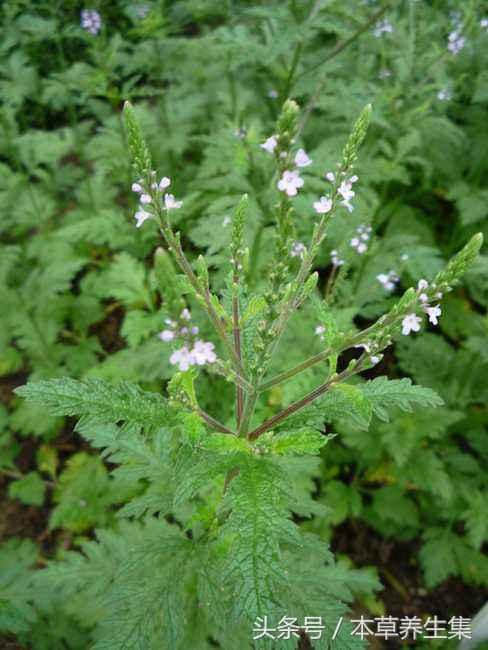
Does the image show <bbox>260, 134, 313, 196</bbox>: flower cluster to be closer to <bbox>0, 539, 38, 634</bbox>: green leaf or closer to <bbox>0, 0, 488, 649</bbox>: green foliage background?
<bbox>0, 0, 488, 649</bbox>: green foliage background

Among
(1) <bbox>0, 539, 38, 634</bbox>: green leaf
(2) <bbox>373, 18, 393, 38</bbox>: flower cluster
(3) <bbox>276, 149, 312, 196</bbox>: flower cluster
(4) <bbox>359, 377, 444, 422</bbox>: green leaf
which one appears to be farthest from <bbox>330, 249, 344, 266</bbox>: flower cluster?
(1) <bbox>0, 539, 38, 634</bbox>: green leaf

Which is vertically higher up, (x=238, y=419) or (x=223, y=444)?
(x=238, y=419)

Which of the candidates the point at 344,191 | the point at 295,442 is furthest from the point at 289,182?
the point at 295,442

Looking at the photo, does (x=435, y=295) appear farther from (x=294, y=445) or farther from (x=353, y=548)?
(x=353, y=548)

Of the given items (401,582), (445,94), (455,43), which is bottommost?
(401,582)

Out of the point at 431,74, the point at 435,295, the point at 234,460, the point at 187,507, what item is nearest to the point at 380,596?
the point at 187,507

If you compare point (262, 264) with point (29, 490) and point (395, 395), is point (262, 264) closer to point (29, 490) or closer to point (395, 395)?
point (395, 395)

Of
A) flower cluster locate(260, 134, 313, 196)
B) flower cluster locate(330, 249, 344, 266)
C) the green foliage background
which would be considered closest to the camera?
flower cluster locate(260, 134, 313, 196)
